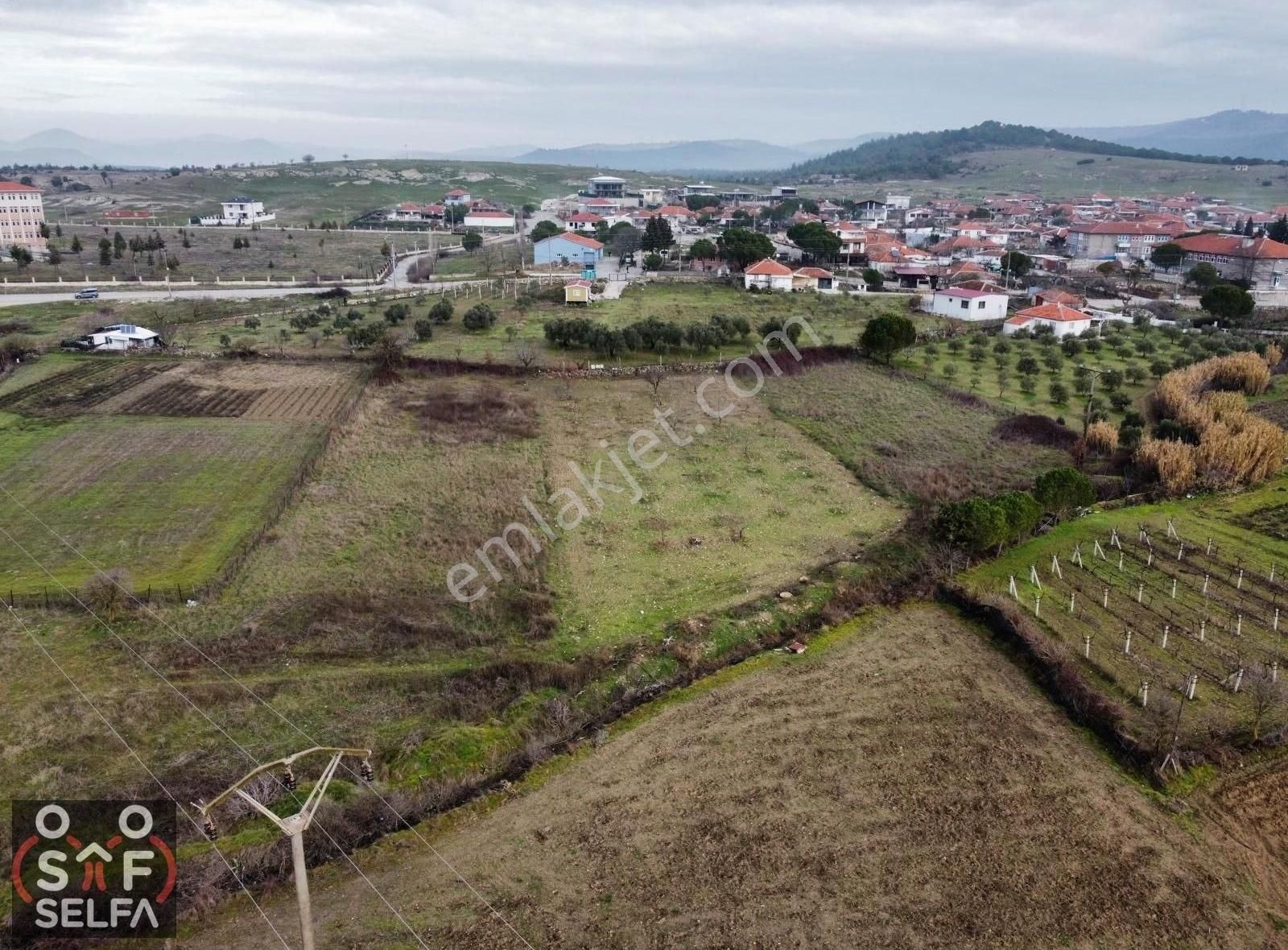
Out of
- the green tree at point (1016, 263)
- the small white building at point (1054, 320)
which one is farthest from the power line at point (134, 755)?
the green tree at point (1016, 263)

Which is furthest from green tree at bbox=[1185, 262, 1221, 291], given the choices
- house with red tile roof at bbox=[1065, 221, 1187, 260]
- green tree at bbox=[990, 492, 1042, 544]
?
green tree at bbox=[990, 492, 1042, 544]

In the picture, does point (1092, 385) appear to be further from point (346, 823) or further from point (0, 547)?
point (0, 547)

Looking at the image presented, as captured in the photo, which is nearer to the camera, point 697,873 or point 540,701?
point 697,873

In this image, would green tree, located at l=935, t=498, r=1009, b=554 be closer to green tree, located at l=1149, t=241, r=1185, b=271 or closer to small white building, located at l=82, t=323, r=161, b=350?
small white building, located at l=82, t=323, r=161, b=350

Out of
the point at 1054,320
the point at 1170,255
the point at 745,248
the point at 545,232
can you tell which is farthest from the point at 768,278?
the point at 1170,255

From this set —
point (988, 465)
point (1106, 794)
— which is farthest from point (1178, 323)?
point (1106, 794)

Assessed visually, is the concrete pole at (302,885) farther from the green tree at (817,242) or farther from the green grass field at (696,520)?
the green tree at (817,242)
